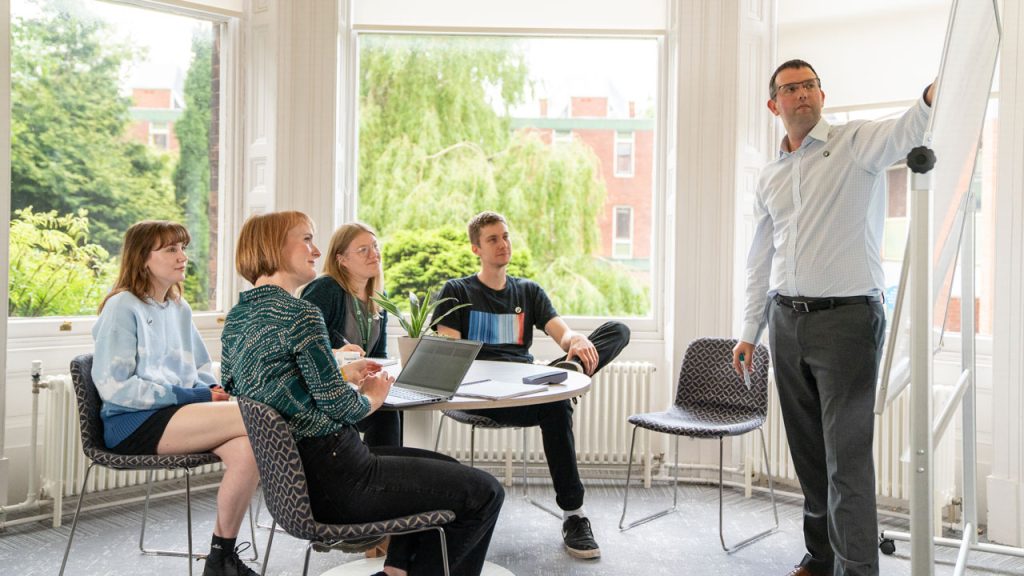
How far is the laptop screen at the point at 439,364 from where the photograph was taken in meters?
2.48

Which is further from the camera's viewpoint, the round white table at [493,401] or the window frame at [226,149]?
the window frame at [226,149]

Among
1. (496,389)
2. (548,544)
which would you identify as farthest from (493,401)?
(548,544)

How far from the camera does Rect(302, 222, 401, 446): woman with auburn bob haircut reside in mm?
3217

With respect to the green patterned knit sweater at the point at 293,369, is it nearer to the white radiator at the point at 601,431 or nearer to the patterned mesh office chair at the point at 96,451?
the patterned mesh office chair at the point at 96,451

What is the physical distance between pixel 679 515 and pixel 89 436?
253cm

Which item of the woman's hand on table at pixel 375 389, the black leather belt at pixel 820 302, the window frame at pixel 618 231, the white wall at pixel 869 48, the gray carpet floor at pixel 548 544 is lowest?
the gray carpet floor at pixel 548 544

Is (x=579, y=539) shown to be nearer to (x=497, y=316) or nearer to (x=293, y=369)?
(x=497, y=316)

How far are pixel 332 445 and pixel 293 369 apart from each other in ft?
0.70

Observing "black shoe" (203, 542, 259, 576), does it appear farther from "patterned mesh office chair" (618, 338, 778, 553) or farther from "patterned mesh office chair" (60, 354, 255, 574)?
"patterned mesh office chair" (618, 338, 778, 553)

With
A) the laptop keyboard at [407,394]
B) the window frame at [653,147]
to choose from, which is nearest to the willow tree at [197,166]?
the window frame at [653,147]

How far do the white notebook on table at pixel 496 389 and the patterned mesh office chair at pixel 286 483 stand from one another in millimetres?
490

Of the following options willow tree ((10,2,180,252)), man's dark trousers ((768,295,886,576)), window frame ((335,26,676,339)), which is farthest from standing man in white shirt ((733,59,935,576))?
willow tree ((10,2,180,252))

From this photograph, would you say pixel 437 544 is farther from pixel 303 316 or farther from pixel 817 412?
pixel 817 412

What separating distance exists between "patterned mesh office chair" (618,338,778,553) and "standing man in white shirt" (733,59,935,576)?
24.9 inches
